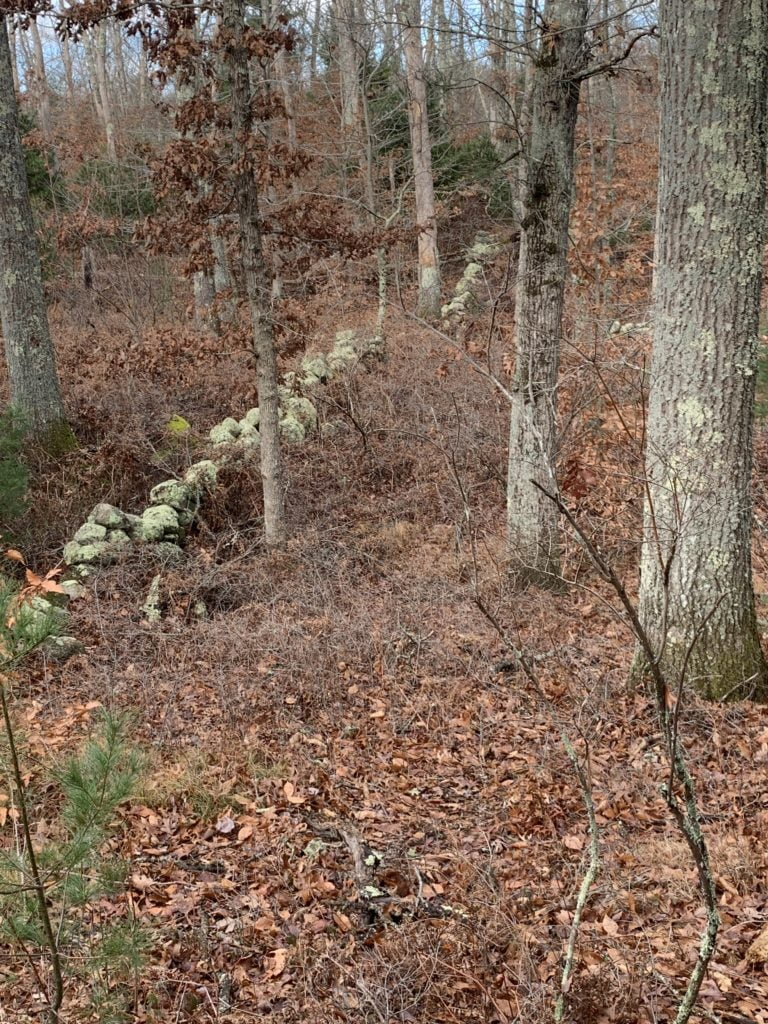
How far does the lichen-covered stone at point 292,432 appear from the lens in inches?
443

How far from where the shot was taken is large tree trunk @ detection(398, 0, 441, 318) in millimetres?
15688

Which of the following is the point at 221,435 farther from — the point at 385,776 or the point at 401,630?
the point at 385,776

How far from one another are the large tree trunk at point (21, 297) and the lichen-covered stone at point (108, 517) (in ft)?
5.14

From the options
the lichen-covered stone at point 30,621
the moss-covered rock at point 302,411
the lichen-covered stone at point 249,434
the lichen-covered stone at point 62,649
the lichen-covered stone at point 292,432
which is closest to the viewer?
the lichen-covered stone at point 30,621

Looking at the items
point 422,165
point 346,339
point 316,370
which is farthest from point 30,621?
Result: point 422,165

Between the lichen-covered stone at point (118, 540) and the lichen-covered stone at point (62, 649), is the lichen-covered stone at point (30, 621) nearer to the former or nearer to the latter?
the lichen-covered stone at point (62, 649)

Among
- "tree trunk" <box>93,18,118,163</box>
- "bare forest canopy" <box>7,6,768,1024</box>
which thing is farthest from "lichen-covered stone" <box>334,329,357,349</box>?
"tree trunk" <box>93,18,118,163</box>

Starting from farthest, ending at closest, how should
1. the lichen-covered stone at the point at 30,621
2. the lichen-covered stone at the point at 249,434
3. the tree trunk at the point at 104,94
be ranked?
the tree trunk at the point at 104,94
the lichen-covered stone at the point at 249,434
the lichen-covered stone at the point at 30,621

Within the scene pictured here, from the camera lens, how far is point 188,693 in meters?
5.83

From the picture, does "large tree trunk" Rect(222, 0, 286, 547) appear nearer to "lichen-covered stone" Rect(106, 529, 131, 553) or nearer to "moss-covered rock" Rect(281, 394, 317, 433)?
"lichen-covered stone" Rect(106, 529, 131, 553)

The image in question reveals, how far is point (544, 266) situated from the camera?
6.69m

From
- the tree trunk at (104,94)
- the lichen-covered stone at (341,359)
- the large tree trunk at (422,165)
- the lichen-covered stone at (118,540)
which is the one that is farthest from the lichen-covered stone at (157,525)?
the tree trunk at (104,94)

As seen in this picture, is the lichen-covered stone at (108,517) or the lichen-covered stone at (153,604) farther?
the lichen-covered stone at (108,517)

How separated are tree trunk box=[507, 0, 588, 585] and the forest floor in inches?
21.1
